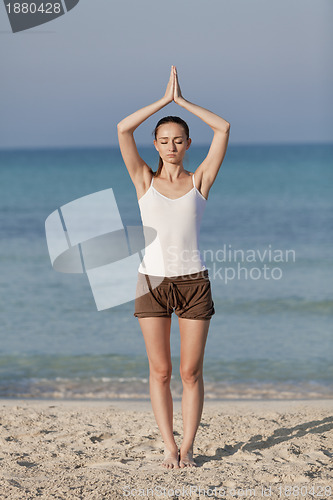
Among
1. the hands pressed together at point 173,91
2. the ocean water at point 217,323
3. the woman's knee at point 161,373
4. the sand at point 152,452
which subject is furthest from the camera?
the ocean water at point 217,323

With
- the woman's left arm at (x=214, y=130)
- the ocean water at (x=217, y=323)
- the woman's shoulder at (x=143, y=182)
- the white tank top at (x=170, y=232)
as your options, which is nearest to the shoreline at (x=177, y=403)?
the ocean water at (x=217, y=323)

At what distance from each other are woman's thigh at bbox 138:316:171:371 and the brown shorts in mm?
39

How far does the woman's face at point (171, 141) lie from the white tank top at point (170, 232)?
22cm

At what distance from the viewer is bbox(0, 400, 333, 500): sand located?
3.43 m

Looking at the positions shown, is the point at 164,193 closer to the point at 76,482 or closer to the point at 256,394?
the point at 76,482

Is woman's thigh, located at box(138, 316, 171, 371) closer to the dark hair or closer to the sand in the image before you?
the sand

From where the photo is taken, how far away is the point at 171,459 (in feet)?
12.3

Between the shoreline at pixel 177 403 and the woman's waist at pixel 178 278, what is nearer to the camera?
the woman's waist at pixel 178 278

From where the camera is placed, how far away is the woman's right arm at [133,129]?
3500 mm

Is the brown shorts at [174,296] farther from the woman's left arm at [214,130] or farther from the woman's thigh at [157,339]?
the woman's left arm at [214,130]

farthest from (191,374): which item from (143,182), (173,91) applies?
(173,91)

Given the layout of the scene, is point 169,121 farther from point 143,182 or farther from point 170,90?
point 143,182

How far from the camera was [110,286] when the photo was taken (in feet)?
34.1

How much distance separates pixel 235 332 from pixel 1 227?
12715 mm
